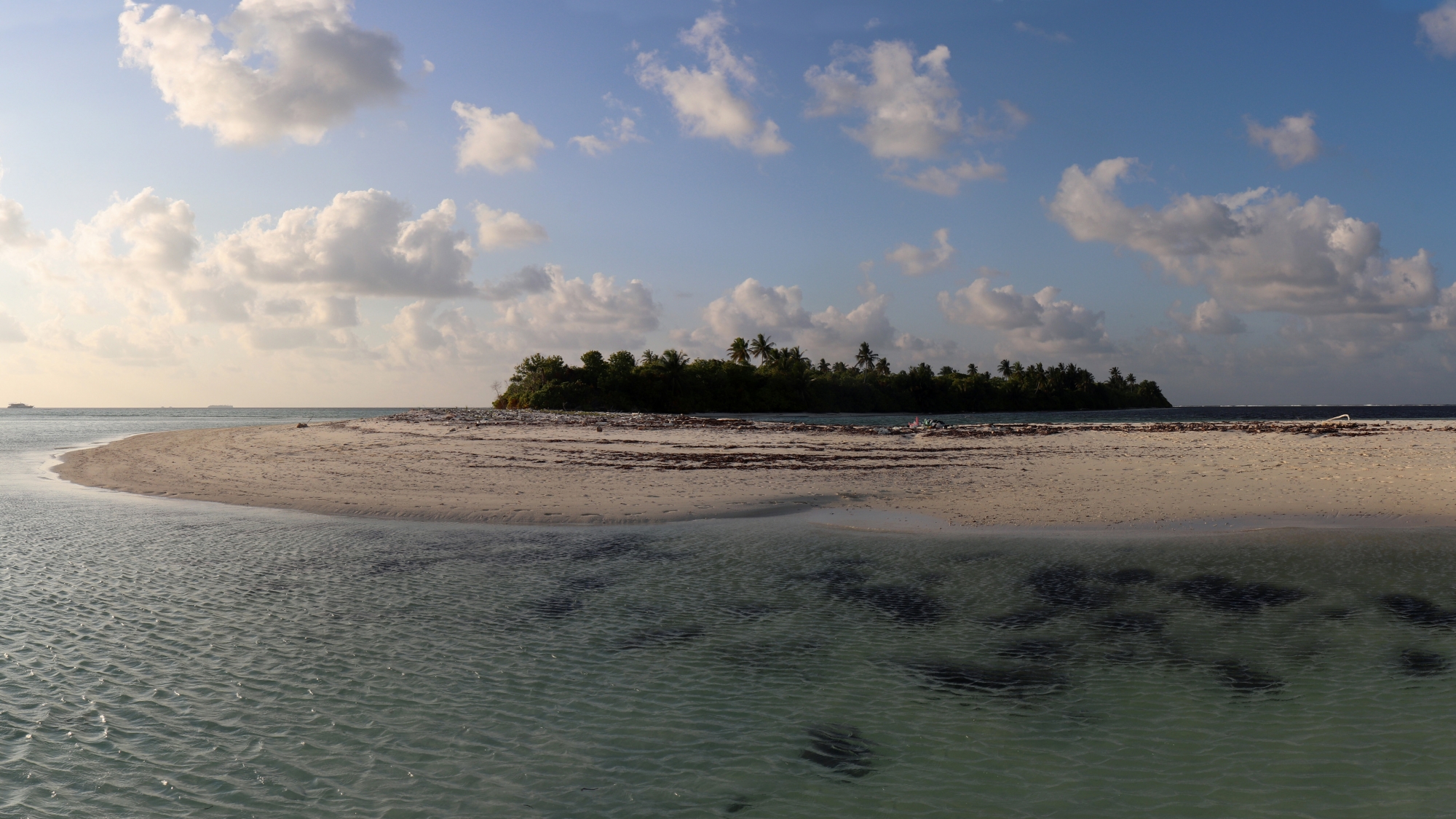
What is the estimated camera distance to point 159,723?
7.37 m

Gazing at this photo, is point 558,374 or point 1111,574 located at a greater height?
point 558,374

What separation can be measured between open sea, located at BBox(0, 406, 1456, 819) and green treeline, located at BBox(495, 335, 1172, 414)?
94855mm

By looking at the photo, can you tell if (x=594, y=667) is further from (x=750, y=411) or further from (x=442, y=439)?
(x=750, y=411)

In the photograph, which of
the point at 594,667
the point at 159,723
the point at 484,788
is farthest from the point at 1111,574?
the point at 159,723

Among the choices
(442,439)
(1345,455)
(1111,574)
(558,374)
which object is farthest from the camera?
(558,374)

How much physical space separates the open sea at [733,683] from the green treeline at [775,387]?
9485cm

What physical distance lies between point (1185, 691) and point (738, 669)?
4.80 metres

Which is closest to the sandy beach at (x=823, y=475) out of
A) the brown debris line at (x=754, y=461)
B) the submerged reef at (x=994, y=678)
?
the brown debris line at (x=754, y=461)

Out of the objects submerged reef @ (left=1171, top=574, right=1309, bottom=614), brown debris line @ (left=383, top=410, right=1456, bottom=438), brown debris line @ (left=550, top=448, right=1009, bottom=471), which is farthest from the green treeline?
submerged reef @ (left=1171, top=574, right=1309, bottom=614)

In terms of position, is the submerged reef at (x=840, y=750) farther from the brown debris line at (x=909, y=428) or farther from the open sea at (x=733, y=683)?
the brown debris line at (x=909, y=428)

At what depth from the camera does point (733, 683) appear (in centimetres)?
850

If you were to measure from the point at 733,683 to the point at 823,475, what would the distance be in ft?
60.1

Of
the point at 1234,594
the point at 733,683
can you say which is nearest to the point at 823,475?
the point at 1234,594

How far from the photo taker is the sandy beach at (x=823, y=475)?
768 inches
